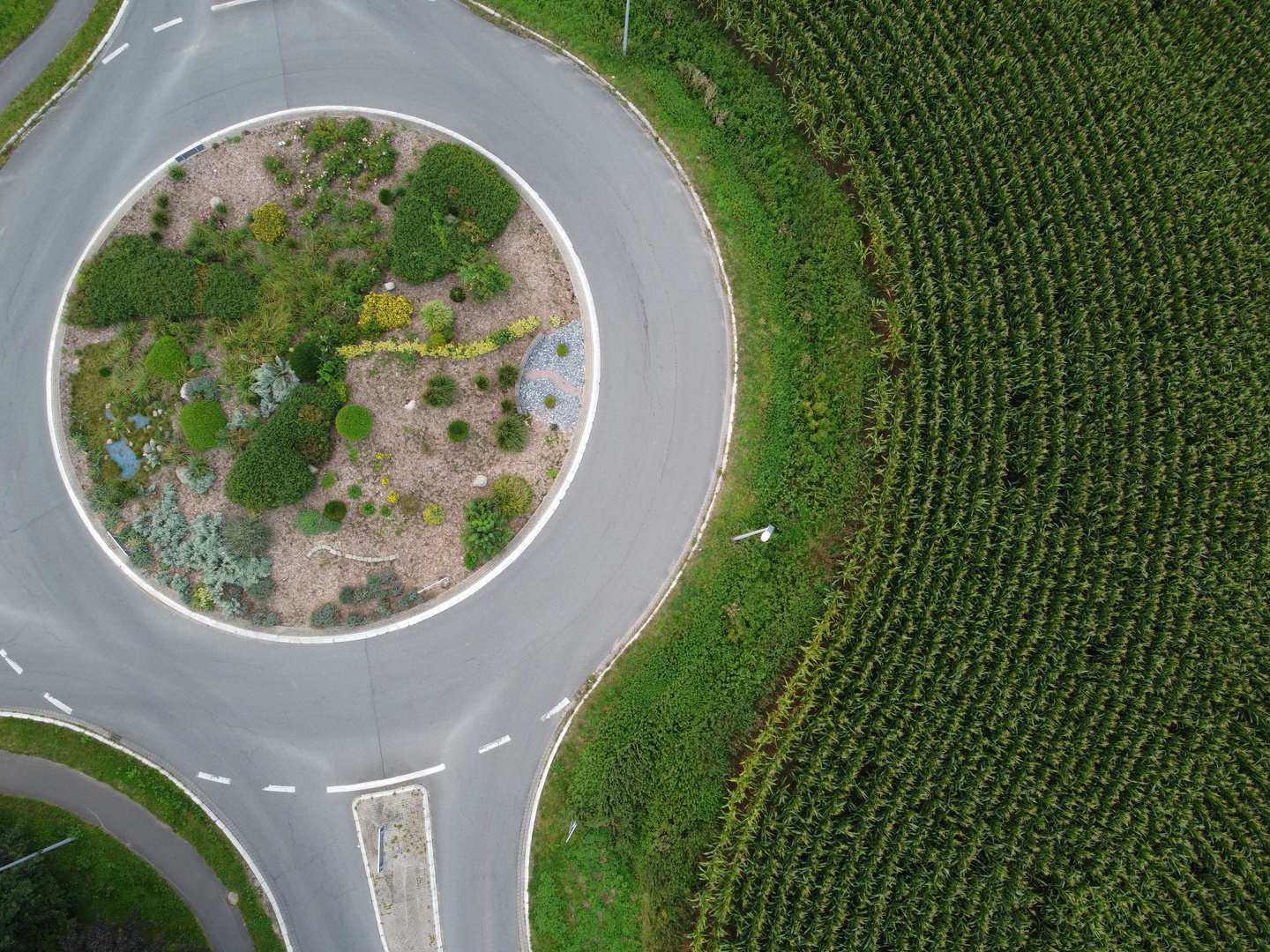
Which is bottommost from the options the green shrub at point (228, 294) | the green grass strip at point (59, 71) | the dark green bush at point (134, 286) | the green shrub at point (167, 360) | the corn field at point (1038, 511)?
the corn field at point (1038, 511)

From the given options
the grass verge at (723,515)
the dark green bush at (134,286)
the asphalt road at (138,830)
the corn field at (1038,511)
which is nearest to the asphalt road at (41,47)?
the dark green bush at (134,286)

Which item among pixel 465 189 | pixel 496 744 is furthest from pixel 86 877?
pixel 465 189

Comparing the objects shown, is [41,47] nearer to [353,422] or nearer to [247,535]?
[353,422]

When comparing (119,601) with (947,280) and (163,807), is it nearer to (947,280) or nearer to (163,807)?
(163,807)

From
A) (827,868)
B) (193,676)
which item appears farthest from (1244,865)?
(193,676)

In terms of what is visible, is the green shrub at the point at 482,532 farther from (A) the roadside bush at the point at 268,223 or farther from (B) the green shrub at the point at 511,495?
(A) the roadside bush at the point at 268,223

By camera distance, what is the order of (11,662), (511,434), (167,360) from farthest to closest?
1. (11,662)
2. (167,360)
3. (511,434)

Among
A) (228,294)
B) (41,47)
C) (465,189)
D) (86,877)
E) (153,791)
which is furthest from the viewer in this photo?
(41,47)

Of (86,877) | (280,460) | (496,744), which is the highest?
(280,460)
